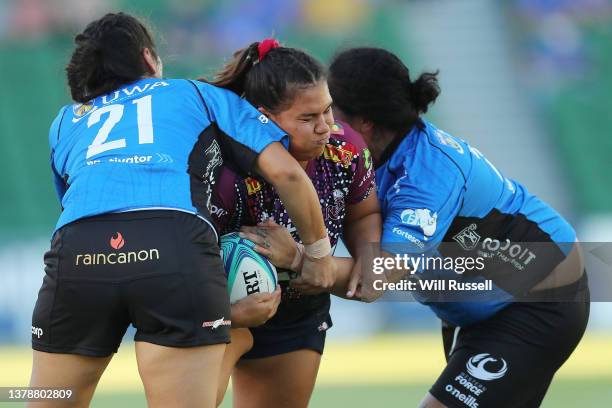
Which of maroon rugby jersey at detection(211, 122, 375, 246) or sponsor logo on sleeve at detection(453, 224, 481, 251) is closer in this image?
maroon rugby jersey at detection(211, 122, 375, 246)

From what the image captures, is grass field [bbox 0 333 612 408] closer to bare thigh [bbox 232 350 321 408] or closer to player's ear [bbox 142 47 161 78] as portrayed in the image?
bare thigh [bbox 232 350 321 408]

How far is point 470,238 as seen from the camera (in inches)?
182

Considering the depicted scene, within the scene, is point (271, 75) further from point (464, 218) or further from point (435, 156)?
point (464, 218)

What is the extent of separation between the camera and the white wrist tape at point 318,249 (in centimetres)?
392

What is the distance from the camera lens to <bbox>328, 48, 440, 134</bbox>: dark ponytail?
4.46m

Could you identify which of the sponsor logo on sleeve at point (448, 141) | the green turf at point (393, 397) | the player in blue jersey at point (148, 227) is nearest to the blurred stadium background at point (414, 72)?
the green turf at point (393, 397)

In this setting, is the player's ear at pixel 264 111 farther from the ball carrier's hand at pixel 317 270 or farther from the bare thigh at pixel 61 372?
the bare thigh at pixel 61 372

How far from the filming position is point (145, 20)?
4.15m

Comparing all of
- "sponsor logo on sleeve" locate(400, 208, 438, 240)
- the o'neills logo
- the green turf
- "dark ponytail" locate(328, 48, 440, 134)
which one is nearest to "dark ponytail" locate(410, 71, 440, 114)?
"dark ponytail" locate(328, 48, 440, 134)

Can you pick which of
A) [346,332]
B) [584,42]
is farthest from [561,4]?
[346,332]

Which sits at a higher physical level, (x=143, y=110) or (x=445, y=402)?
(x=143, y=110)

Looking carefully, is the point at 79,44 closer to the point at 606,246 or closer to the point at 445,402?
the point at 445,402

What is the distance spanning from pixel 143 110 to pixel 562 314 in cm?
223

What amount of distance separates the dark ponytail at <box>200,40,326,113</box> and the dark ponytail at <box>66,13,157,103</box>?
334 mm
